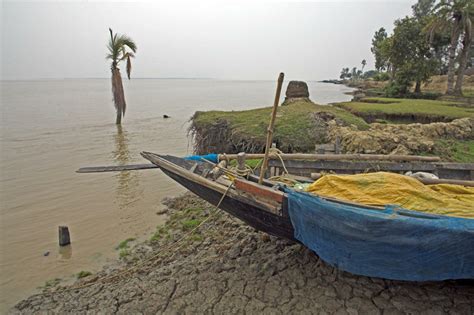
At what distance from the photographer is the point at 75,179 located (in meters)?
9.96

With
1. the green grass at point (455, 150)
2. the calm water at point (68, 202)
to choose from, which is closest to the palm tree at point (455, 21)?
the green grass at point (455, 150)

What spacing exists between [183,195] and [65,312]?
14.7 feet

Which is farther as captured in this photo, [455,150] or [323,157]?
[455,150]

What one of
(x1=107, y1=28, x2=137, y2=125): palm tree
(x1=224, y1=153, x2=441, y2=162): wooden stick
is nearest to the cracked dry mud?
(x1=224, y1=153, x2=441, y2=162): wooden stick

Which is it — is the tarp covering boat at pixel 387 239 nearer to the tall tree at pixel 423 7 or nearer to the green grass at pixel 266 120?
the green grass at pixel 266 120

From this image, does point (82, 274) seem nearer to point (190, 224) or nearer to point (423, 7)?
point (190, 224)

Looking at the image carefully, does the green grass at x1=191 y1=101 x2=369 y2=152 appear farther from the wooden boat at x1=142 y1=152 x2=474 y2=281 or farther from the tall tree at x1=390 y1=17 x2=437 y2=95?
the tall tree at x1=390 y1=17 x2=437 y2=95

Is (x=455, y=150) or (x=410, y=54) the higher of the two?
(x=410, y=54)

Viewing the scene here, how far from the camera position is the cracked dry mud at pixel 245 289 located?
3176 millimetres

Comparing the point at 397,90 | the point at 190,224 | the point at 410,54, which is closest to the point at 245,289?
the point at 190,224

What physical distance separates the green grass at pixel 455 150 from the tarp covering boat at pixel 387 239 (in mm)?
6329

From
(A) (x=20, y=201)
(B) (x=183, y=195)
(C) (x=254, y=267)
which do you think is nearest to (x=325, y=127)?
(B) (x=183, y=195)

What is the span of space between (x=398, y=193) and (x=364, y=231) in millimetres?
750

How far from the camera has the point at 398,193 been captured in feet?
10.5
